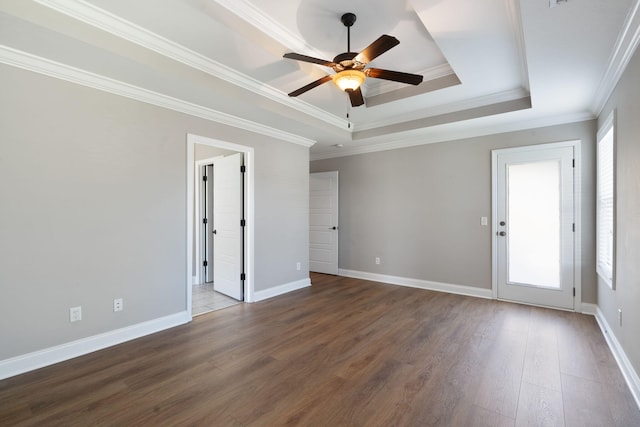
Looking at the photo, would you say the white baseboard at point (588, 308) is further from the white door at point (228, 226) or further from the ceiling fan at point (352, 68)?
the white door at point (228, 226)

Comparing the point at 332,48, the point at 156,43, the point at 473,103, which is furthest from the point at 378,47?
the point at 473,103

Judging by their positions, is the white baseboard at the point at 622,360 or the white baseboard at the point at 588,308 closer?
the white baseboard at the point at 622,360

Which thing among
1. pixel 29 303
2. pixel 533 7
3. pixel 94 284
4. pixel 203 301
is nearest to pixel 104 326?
pixel 94 284

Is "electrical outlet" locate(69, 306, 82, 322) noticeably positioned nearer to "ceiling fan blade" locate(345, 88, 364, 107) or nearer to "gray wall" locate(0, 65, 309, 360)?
"gray wall" locate(0, 65, 309, 360)

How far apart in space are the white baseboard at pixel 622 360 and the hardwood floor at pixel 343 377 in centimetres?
6

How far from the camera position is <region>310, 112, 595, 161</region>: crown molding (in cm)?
389

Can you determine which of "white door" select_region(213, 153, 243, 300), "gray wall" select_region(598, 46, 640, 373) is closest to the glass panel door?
"gray wall" select_region(598, 46, 640, 373)

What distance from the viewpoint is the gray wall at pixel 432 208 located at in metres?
3.96

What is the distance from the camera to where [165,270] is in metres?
3.31

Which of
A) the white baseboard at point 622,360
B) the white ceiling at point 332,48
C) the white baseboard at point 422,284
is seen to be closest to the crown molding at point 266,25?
the white ceiling at point 332,48

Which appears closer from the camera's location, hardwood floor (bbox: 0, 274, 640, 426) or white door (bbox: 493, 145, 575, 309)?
hardwood floor (bbox: 0, 274, 640, 426)

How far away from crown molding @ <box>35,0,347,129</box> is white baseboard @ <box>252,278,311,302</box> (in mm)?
2706

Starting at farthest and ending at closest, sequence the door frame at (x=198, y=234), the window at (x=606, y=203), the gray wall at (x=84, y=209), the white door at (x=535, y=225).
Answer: the door frame at (x=198, y=234), the white door at (x=535, y=225), the window at (x=606, y=203), the gray wall at (x=84, y=209)

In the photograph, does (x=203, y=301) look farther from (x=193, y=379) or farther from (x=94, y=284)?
(x=193, y=379)
